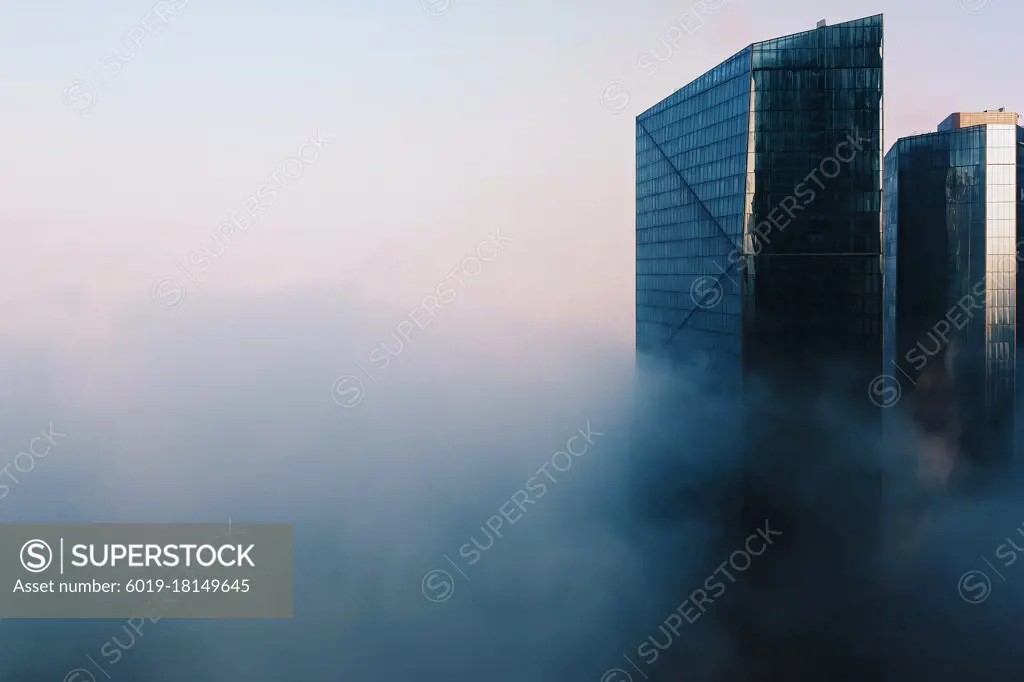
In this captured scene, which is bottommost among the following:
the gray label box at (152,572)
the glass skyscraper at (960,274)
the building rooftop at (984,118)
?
the gray label box at (152,572)

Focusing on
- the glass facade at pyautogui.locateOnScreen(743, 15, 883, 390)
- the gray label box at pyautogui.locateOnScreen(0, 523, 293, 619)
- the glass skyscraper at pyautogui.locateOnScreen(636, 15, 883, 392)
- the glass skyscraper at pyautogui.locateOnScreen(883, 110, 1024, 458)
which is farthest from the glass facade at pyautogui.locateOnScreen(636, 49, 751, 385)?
the gray label box at pyautogui.locateOnScreen(0, 523, 293, 619)

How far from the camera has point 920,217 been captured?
409 feet

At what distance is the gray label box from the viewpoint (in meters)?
69.0

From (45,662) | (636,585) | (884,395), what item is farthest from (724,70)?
(45,662)

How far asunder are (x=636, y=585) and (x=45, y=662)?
57903 millimetres

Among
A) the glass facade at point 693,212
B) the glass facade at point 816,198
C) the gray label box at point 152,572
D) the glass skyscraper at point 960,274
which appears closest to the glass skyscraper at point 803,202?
the glass facade at point 816,198

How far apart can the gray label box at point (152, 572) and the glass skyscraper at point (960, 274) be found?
8512 centimetres

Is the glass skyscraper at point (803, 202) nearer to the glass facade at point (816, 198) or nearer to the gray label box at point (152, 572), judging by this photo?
the glass facade at point (816, 198)

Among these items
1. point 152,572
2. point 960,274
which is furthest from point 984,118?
point 152,572

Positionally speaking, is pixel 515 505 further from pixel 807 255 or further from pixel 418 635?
pixel 807 255

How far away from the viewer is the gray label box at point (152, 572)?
2717 inches

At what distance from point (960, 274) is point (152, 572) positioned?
10284 centimetres

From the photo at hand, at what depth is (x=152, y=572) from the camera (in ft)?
327

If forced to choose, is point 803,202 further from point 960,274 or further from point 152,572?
point 152,572
